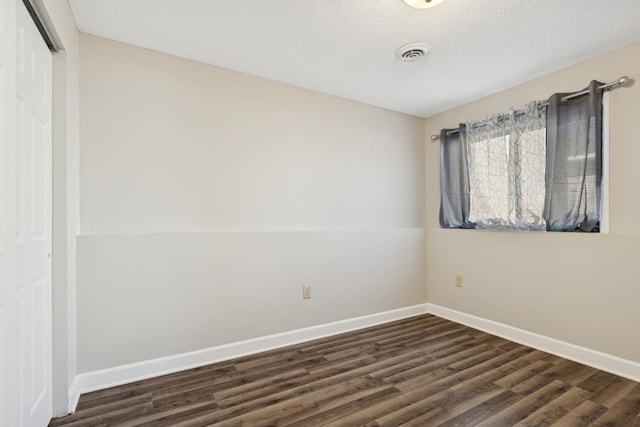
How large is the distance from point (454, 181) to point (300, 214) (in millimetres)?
1718

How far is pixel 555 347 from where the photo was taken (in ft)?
8.58

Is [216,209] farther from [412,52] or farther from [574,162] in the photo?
[574,162]

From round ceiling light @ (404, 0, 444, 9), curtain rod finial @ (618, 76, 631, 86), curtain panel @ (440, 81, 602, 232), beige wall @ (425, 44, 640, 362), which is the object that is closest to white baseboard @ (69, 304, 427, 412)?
beige wall @ (425, 44, 640, 362)

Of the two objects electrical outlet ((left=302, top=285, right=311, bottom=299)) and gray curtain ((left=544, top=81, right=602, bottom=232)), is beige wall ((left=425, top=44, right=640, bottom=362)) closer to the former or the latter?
gray curtain ((left=544, top=81, right=602, bottom=232))

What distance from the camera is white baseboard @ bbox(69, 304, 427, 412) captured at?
82.0 inches

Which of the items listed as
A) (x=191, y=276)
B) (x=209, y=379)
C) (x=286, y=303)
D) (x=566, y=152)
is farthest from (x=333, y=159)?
(x=209, y=379)

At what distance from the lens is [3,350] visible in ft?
3.87

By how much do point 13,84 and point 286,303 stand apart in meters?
2.21

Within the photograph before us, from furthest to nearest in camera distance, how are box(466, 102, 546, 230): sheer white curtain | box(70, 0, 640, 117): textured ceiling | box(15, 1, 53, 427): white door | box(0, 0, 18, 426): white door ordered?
box(466, 102, 546, 230): sheer white curtain → box(70, 0, 640, 117): textured ceiling → box(15, 1, 53, 427): white door → box(0, 0, 18, 426): white door

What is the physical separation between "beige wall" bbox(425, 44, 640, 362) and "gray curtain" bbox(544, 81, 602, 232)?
95 mm

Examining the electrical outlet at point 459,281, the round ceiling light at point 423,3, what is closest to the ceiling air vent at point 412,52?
the round ceiling light at point 423,3

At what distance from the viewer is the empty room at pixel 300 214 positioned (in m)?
1.76

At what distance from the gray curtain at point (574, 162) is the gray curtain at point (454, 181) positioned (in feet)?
2.53

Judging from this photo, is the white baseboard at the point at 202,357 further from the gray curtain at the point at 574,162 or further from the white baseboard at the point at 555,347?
the gray curtain at the point at 574,162
